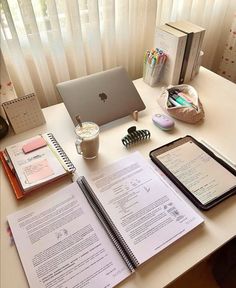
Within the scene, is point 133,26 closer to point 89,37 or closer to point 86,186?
point 89,37

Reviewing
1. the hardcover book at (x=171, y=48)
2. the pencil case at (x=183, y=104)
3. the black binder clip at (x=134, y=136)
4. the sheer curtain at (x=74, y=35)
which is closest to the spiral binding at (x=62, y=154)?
the black binder clip at (x=134, y=136)

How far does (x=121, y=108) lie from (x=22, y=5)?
0.49 m

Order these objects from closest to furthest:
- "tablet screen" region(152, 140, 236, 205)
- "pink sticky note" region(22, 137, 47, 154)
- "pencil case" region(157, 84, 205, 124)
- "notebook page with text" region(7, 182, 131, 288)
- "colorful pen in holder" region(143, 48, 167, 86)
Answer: "notebook page with text" region(7, 182, 131, 288), "tablet screen" region(152, 140, 236, 205), "pink sticky note" region(22, 137, 47, 154), "pencil case" region(157, 84, 205, 124), "colorful pen in holder" region(143, 48, 167, 86)

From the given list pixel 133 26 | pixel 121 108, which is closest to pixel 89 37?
pixel 133 26

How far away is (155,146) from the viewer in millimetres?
843

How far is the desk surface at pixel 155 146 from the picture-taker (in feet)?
1.82

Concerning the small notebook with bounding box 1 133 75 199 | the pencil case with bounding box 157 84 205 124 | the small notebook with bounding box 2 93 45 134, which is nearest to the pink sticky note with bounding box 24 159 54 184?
the small notebook with bounding box 1 133 75 199

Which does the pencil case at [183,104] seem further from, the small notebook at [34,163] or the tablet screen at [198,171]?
the small notebook at [34,163]

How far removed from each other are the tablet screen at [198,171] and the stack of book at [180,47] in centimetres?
40

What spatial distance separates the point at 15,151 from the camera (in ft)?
2.60

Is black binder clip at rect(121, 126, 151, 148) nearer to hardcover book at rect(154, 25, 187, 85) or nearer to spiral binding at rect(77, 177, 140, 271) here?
spiral binding at rect(77, 177, 140, 271)

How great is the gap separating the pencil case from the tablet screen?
135mm

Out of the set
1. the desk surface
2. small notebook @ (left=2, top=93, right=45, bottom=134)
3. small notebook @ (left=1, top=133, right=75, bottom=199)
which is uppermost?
small notebook @ (left=2, top=93, right=45, bottom=134)

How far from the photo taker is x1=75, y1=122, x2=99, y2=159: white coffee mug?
0.75 metres
